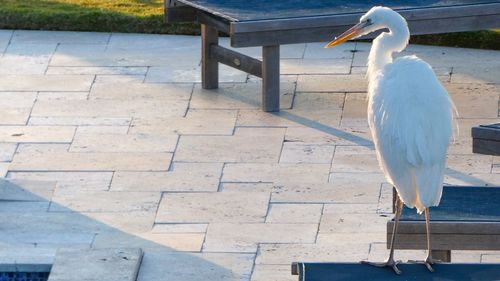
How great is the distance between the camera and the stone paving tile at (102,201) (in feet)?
24.1

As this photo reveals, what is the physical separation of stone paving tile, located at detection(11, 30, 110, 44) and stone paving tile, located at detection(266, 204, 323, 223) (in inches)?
133

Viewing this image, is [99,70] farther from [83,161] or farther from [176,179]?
[176,179]

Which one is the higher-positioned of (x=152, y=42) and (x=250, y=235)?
(x=250, y=235)


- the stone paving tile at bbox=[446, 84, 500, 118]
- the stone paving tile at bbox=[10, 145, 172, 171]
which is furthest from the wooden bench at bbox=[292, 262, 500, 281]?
the stone paving tile at bbox=[446, 84, 500, 118]

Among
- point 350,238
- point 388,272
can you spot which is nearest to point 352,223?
point 350,238

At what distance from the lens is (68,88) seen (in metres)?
9.27

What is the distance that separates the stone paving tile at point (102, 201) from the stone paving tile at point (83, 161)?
14.3 inches

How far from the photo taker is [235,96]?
9156 mm

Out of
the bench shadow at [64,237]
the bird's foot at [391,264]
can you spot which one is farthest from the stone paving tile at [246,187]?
the bird's foot at [391,264]

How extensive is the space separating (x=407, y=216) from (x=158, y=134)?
8.63 ft

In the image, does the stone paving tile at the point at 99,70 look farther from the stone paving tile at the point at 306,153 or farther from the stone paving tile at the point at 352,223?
the stone paving tile at the point at 352,223

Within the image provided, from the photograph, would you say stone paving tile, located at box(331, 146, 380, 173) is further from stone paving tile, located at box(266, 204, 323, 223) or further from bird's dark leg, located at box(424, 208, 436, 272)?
bird's dark leg, located at box(424, 208, 436, 272)

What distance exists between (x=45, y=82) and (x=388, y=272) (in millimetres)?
4120

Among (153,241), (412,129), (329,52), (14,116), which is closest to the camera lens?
(412,129)
